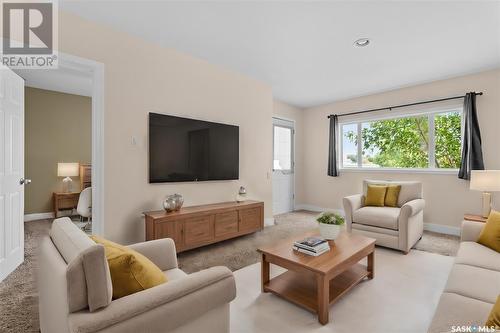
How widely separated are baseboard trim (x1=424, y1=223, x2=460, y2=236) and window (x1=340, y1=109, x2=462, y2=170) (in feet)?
3.24

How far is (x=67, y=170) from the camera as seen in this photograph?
514 cm

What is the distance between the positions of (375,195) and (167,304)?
11.8 feet

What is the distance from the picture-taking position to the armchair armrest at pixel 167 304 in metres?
0.89

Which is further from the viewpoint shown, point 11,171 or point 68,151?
point 68,151

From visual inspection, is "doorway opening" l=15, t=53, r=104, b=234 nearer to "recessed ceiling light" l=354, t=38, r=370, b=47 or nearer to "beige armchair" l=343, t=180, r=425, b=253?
"recessed ceiling light" l=354, t=38, r=370, b=47

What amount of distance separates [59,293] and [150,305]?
1.21 feet

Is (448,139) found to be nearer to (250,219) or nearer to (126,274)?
(250,219)

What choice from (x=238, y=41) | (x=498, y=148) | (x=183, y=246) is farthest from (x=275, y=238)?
(x=498, y=148)

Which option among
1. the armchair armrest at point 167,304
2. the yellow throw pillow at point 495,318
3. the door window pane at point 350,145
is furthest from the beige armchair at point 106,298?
the door window pane at point 350,145

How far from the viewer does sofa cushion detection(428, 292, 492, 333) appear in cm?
111

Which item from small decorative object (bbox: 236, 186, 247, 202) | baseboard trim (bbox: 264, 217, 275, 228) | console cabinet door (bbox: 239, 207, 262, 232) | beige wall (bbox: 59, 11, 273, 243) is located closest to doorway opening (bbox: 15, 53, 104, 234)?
beige wall (bbox: 59, 11, 273, 243)

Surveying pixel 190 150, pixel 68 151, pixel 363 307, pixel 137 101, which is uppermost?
pixel 137 101

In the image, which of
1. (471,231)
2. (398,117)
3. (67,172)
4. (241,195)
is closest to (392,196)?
(471,231)

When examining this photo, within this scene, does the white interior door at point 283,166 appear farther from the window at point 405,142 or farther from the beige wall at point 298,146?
the window at point 405,142
